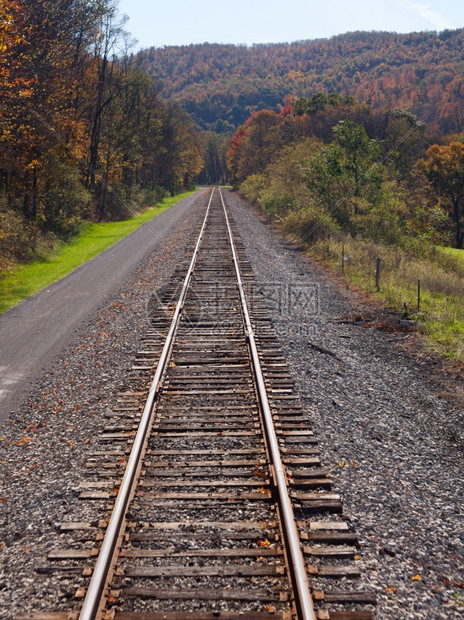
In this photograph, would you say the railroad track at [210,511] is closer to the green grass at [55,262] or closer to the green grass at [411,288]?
the green grass at [411,288]

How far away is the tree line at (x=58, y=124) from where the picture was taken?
57.8ft

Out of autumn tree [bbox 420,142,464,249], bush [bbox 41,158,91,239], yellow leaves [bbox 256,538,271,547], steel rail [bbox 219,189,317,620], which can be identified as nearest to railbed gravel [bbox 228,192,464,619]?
steel rail [bbox 219,189,317,620]

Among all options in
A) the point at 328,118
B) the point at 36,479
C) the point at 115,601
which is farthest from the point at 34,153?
the point at 328,118

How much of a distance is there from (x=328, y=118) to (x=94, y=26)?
4338 cm

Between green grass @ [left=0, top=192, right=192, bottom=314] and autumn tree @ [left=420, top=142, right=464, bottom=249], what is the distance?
34563 mm

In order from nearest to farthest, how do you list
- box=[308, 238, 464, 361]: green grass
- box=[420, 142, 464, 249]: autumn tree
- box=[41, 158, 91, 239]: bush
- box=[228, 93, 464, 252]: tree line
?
box=[308, 238, 464, 361]: green grass
box=[41, 158, 91, 239]: bush
box=[228, 93, 464, 252]: tree line
box=[420, 142, 464, 249]: autumn tree

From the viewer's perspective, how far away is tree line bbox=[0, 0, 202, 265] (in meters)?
17.6

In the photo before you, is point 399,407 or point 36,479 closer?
point 36,479

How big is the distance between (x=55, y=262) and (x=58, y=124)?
7350 millimetres

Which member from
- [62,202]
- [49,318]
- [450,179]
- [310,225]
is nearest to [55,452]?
[49,318]

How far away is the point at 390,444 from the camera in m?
6.02

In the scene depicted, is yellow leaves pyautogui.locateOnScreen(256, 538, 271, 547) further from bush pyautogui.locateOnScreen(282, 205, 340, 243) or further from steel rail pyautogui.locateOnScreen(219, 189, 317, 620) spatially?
bush pyautogui.locateOnScreen(282, 205, 340, 243)

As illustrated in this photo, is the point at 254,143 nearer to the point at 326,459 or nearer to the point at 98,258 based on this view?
the point at 98,258

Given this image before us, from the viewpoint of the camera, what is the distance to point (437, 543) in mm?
4352
